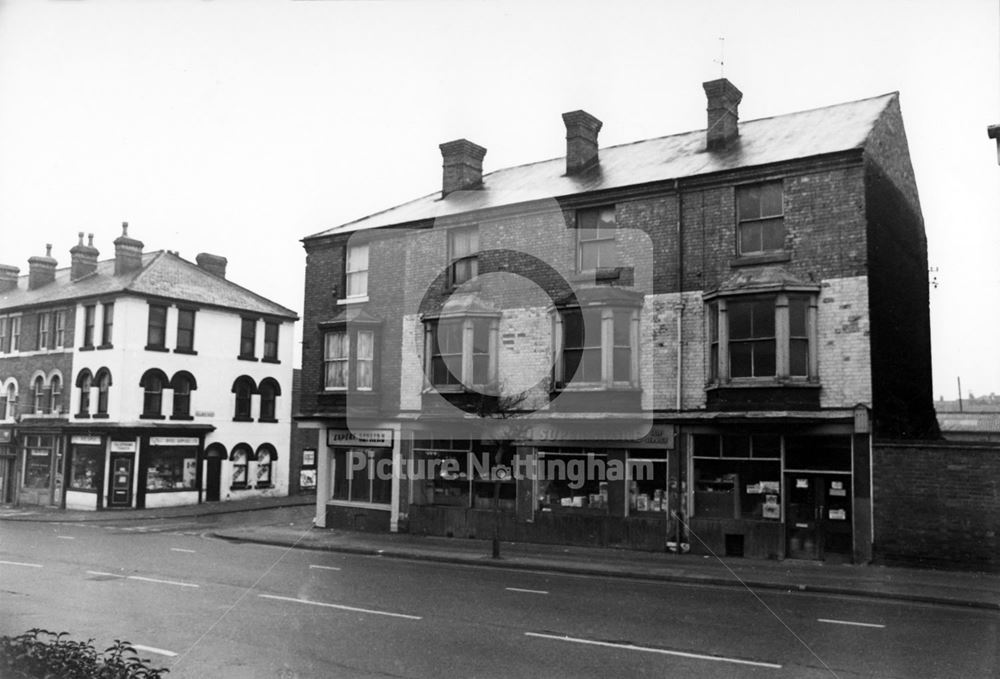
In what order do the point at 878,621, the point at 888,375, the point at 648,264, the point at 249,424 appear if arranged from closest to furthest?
the point at 878,621 → the point at 888,375 → the point at 648,264 → the point at 249,424

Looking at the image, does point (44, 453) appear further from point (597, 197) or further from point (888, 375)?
point (888, 375)

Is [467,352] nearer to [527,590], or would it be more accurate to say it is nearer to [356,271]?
[356,271]

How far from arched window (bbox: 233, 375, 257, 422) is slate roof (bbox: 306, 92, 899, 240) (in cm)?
1264

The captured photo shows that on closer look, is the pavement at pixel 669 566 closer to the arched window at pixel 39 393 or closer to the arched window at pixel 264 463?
the arched window at pixel 264 463

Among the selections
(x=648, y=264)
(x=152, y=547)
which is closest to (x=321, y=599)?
(x=152, y=547)

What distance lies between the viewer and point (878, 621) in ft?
38.4

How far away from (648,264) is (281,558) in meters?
11.4

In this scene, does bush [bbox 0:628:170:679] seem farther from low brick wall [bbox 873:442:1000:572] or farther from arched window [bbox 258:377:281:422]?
arched window [bbox 258:377:281:422]

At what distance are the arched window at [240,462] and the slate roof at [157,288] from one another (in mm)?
6241

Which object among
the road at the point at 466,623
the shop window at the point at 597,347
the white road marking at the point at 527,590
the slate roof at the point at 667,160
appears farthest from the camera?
the shop window at the point at 597,347

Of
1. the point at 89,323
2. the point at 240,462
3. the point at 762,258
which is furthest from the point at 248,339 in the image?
the point at 762,258

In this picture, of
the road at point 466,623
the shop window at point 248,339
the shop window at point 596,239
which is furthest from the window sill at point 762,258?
the shop window at point 248,339

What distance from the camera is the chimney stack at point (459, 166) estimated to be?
26453 millimetres

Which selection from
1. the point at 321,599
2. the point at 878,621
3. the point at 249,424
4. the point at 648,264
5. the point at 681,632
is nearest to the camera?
the point at 681,632
